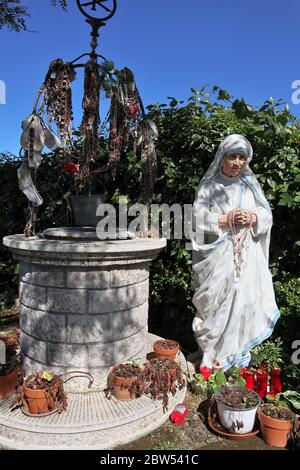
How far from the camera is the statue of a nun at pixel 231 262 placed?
339 cm

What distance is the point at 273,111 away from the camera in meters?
4.13

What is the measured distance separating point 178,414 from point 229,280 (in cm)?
130

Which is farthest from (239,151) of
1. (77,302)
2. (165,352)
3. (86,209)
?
(165,352)

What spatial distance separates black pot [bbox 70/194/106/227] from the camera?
3.62 m

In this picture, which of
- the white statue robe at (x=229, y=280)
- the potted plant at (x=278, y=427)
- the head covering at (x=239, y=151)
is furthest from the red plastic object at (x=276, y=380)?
the head covering at (x=239, y=151)

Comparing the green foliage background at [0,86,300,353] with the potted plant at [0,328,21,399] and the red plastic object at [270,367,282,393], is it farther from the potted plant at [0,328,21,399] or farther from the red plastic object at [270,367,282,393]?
the potted plant at [0,328,21,399]

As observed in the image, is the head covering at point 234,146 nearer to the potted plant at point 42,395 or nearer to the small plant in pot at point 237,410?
the small plant in pot at point 237,410

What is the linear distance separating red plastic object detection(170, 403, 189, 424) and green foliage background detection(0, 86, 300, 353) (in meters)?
1.53

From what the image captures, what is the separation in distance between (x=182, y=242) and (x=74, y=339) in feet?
6.64

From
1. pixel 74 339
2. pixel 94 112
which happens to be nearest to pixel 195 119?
pixel 94 112

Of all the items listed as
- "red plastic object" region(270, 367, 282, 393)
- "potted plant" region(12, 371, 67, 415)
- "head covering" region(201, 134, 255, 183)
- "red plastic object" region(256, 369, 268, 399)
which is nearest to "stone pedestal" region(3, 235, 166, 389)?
"potted plant" region(12, 371, 67, 415)

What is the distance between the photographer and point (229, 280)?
11.1ft

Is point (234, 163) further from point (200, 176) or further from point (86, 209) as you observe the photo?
point (86, 209)
